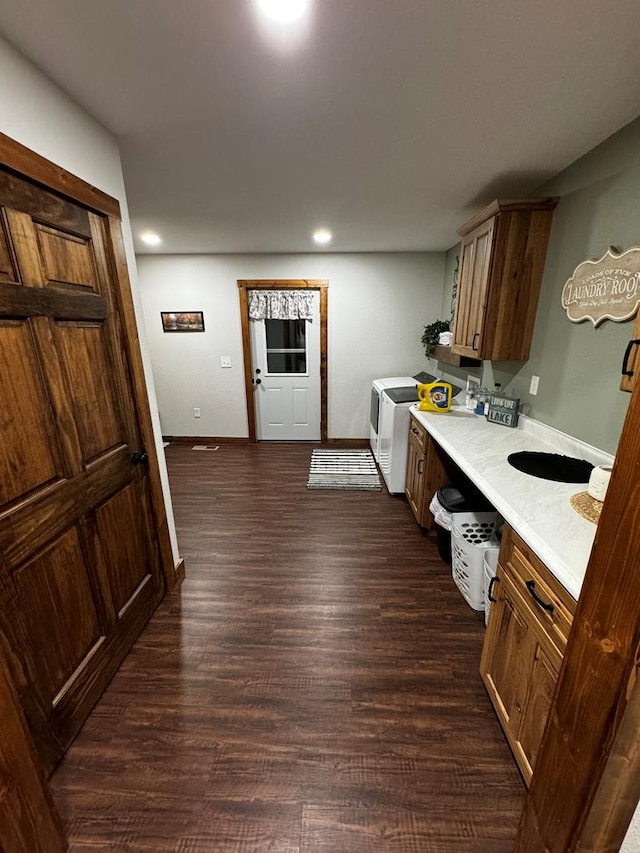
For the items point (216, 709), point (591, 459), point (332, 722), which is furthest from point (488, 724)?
point (591, 459)

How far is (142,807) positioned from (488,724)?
1312 millimetres

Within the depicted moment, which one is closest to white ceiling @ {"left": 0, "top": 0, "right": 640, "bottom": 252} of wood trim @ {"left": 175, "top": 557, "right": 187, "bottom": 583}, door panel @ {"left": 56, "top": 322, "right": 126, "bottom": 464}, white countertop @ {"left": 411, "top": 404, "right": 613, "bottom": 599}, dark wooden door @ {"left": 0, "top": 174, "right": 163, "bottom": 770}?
dark wooden door @ {"left": 0, "top": 174, "right": 163, "bottom": 770}

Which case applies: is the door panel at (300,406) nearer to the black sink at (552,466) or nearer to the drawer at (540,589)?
the black sink at (552,466)

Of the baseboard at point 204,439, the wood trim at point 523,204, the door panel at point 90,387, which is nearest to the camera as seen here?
the door panel at point 90,387

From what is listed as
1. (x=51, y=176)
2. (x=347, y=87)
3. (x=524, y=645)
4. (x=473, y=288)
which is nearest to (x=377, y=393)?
(x=473, y=288)

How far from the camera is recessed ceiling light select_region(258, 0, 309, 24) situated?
2.92 feet

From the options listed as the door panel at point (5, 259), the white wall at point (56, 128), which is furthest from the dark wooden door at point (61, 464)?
the white wall at point (56, 128)

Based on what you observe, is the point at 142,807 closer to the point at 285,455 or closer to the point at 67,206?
the point at 67,206

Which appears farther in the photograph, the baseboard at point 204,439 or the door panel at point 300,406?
the baseboard at point 204,439

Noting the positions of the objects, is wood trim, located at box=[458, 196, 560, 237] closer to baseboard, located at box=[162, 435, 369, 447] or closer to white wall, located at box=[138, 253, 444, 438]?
white wall, located at box=[138, 253, 444, 438]

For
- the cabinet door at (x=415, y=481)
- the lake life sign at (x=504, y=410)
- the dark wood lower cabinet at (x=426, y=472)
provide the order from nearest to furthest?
the lake life sign at (x=504, y=410), the dark wood lower cabinet at (x=426, y=472), the cabinet door at (x=415, y=481)

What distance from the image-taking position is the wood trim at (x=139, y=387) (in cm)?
153

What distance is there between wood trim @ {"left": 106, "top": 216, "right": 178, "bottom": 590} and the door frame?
268 centimetres

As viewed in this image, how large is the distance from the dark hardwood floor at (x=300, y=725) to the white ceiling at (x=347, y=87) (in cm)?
239
